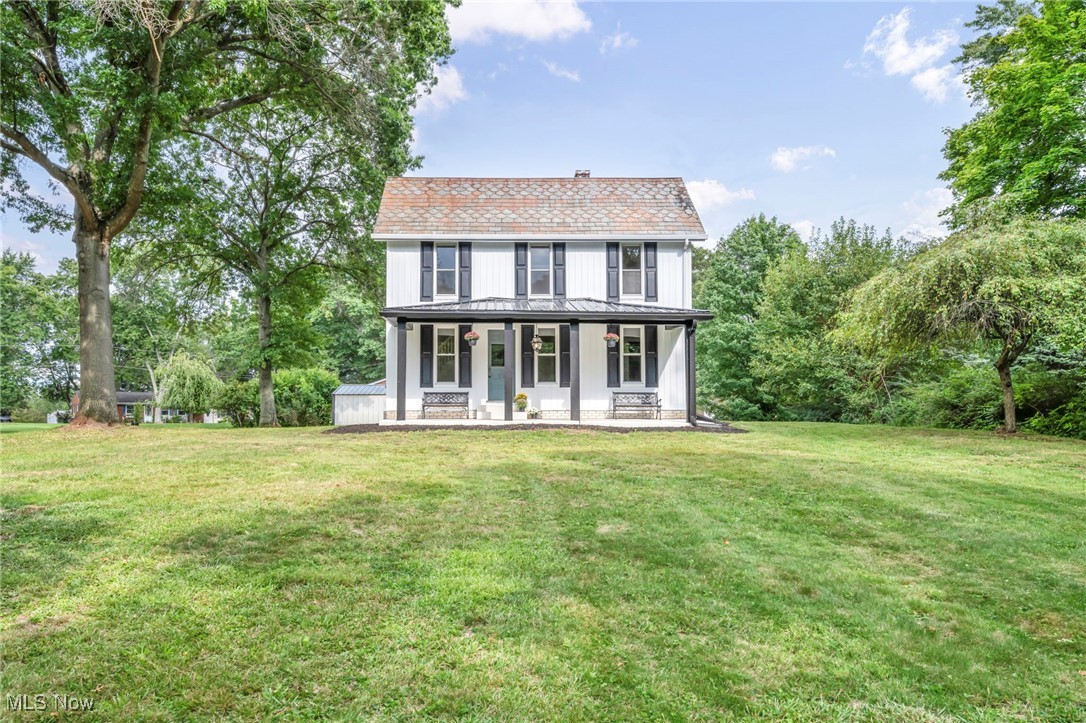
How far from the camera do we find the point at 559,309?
13.9m

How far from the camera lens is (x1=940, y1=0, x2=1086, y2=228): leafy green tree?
13164 mm

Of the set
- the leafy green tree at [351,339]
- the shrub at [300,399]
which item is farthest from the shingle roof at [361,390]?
the leafy green tree at [351,339]

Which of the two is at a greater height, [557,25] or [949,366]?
[557,25]

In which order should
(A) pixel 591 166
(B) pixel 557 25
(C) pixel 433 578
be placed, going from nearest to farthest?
(C) pixel 433 578 → (B) pixel 557 25 → (A) pixel 591 166

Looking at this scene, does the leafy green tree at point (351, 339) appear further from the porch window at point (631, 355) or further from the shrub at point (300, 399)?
the porch window at point (631, 355)

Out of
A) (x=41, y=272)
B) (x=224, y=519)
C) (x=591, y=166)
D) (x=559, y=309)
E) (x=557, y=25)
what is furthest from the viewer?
(x=41, y=272)

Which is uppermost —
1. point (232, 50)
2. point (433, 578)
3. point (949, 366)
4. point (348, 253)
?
point (232, 50)

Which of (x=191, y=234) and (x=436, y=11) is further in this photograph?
(x=191, y=234)

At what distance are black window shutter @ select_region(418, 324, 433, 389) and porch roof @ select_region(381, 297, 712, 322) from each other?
72cm

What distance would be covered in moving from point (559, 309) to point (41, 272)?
40.1 meters

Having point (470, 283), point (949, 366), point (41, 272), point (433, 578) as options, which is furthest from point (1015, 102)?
point (41, 272)

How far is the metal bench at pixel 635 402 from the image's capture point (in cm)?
1452

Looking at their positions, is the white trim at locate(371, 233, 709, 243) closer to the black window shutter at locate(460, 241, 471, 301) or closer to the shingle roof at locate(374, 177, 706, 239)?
the shingle roof at locate(374, 177, 706, 239)

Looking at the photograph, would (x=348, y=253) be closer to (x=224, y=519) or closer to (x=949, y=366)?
(x=224, y=519)
